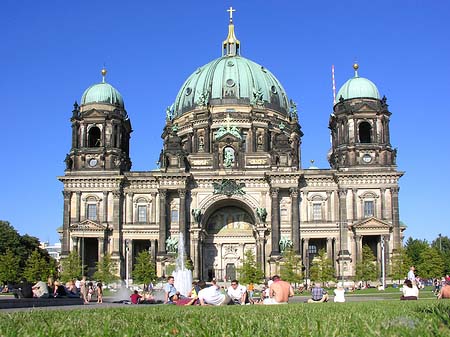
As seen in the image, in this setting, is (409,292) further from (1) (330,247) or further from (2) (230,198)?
(2) (230,198)

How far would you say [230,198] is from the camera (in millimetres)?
80375

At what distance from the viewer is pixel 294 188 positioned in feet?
257

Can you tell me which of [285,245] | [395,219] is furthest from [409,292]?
[395,219]

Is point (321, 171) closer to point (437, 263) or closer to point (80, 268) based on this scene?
point (437, 263)

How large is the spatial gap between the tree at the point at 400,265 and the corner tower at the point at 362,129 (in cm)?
1145

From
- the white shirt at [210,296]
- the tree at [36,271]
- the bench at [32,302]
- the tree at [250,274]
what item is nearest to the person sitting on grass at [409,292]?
the white shirt at [210,296]

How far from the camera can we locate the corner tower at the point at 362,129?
7944cm

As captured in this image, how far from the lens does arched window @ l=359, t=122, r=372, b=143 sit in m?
82.3

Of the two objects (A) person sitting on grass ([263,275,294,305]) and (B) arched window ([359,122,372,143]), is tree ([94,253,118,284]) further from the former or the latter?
(A) person sitting on grass ([263,275,294,305])

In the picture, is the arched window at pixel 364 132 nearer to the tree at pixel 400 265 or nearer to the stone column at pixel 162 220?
the tree at pixel 400 265

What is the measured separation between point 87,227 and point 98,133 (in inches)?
507

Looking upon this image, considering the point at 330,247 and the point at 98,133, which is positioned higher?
the point at 98,133

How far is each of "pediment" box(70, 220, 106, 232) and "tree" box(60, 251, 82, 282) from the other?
3.76 metres

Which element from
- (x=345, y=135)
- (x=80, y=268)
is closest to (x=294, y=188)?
(x=345, y=135)
